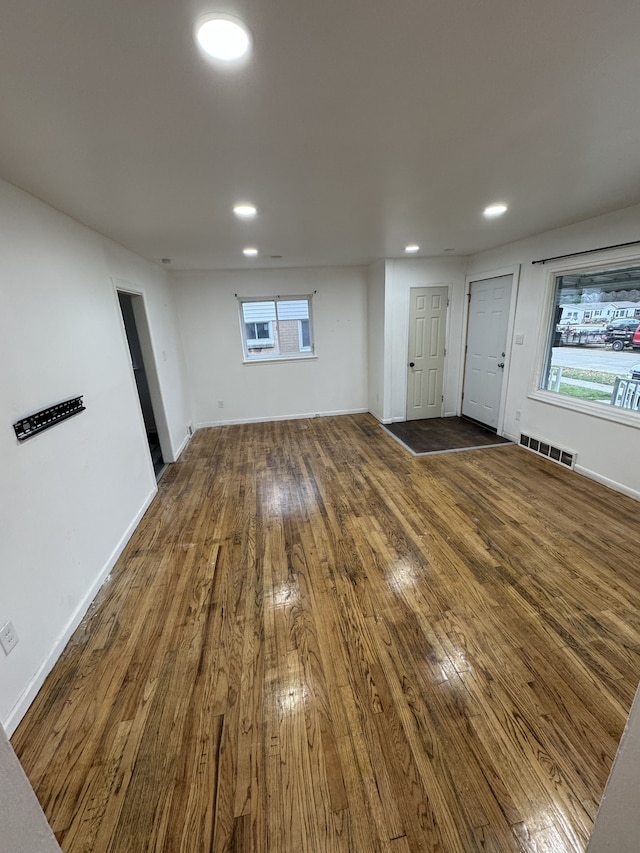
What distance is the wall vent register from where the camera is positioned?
5.35 ft

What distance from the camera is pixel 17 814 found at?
617 millimetres

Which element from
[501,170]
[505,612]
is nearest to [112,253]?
[501,170]

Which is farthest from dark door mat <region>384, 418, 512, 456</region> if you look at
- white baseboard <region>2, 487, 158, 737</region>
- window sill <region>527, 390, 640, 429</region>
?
white baseboard <region>2, 487, 158, 737</region>

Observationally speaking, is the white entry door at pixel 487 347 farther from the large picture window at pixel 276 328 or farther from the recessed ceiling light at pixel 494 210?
the large picture window at pixel 276 328

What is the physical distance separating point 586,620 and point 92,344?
140 inches

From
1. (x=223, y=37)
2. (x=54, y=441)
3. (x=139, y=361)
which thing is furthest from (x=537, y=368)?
(x=139, y=361)

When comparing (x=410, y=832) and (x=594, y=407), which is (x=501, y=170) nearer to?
(x=594, y=407)

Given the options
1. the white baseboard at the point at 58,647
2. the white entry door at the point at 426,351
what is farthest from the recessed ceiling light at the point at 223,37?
the white entry door at the point at 426,351

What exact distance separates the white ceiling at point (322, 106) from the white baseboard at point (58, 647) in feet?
7.60

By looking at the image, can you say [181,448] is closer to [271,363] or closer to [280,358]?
[271,363]

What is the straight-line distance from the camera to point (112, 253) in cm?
298

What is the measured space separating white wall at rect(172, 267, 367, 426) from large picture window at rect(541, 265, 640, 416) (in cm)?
276

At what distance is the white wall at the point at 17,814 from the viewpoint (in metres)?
0.58

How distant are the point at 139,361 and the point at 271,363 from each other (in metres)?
1.96
